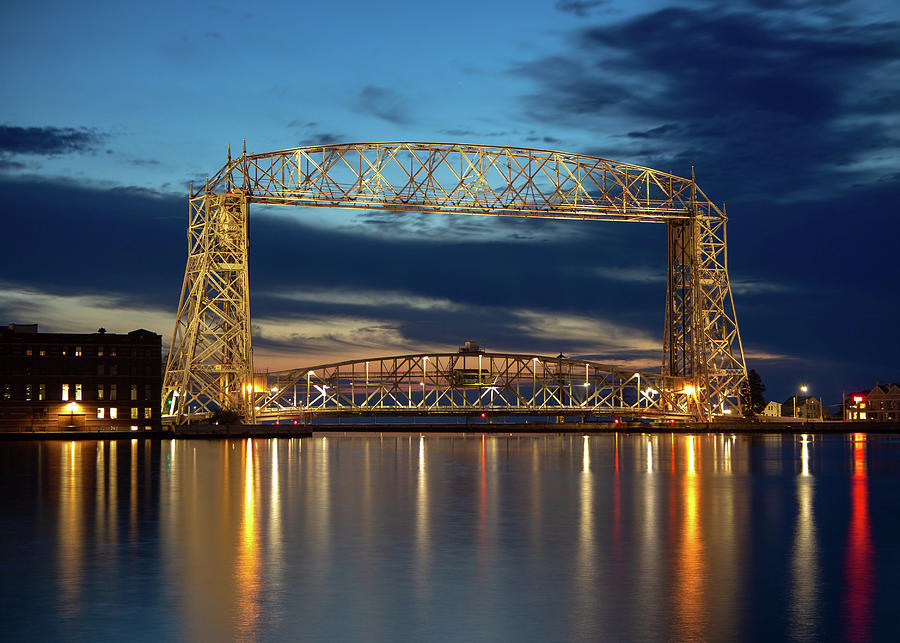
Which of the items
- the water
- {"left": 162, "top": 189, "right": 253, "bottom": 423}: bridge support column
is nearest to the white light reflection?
the water

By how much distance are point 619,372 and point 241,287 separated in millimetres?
47482

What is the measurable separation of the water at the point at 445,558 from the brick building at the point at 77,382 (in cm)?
3743

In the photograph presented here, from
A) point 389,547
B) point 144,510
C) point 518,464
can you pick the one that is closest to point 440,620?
point 389,547

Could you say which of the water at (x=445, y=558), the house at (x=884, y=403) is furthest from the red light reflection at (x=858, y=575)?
the house at (x=884, y=403)

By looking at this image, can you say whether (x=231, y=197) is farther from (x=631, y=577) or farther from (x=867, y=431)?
(x=867, y=431)

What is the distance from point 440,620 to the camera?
12469 mm

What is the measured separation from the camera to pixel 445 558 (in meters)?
16.8

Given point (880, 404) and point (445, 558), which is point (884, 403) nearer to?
point (880, 404)

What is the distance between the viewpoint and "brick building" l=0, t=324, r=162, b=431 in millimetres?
68875

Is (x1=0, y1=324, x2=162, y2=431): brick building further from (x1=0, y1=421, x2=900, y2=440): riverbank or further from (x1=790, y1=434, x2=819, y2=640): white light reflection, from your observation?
(x1=790, y1=434, x2=819, y2=640): white light reflection

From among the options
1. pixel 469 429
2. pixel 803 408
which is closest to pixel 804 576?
pixel 469 429

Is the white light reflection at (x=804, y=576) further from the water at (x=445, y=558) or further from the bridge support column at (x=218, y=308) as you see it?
the bridge support column at (x=218, y=308)

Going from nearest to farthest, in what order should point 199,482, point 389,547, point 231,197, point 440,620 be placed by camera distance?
point 440,620
point 389,547
point 199,482
point 231,197

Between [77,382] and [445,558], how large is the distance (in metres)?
59.0
